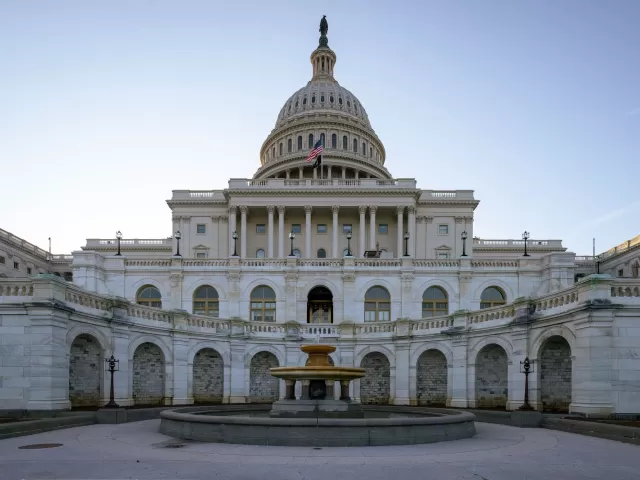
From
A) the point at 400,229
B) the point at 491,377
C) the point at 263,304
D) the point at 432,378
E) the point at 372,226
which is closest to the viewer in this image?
the point at 491,377

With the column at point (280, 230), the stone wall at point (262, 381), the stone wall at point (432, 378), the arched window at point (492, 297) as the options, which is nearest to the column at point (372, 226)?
the column at point (280, 230)

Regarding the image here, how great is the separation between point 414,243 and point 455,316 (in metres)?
51.0

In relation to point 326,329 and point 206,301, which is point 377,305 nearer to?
point 326,329

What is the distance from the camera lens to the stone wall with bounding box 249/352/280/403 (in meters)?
40.6

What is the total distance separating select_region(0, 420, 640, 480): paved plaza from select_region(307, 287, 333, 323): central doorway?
33.3 m

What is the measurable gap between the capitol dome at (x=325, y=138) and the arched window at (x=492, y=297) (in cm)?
5995

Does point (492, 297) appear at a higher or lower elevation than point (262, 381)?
higher

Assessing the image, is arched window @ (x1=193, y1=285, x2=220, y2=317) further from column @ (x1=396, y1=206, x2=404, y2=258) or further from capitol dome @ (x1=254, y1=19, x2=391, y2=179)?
capitol dome @ (x1=254, y1=19, x2=391, y2=179)

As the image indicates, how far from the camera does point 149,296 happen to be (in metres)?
52.2

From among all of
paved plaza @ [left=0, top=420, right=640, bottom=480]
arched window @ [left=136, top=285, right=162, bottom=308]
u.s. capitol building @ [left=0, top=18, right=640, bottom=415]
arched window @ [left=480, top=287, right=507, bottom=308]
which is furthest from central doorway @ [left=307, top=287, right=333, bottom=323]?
paved plaza @ [left=0, top=420, right=640, bottom=480]

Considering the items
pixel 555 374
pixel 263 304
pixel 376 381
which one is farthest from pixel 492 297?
pixel 555 374

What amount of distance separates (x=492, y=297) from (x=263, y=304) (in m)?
21.9

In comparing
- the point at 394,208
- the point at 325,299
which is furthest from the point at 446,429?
the point at 394,208

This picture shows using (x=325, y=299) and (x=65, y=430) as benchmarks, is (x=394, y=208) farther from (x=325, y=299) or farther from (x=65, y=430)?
(x=65, y=430)
